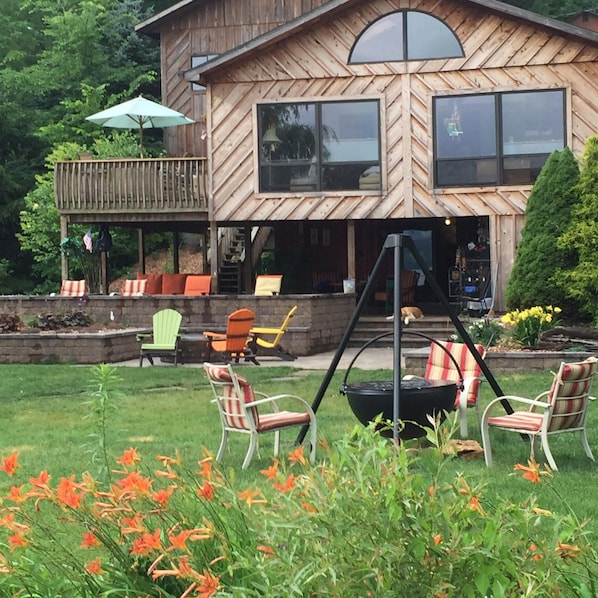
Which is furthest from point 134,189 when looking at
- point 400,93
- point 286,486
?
point 286,486

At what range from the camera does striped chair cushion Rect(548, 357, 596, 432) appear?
23.7ft

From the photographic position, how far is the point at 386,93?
19094 millimetres

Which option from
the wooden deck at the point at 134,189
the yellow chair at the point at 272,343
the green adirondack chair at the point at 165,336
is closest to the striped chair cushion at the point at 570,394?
the yellow chair at the point at 272,343

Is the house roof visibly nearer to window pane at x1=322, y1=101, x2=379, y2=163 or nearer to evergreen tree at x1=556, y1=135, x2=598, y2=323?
window pane at x1=322, y1=101, x2=379, y2=163

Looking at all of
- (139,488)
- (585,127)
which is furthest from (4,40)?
(139,488)

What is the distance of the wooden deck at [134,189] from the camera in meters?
20.1

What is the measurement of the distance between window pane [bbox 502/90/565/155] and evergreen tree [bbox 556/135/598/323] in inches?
119

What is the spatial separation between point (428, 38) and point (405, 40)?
44 centimetres

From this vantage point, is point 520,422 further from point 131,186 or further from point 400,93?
point 131,186

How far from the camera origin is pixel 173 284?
837 inches

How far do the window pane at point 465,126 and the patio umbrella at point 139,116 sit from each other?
18.8ft

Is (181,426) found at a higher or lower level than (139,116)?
lower

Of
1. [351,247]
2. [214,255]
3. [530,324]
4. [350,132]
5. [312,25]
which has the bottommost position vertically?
[530,324]

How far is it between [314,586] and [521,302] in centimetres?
1323
